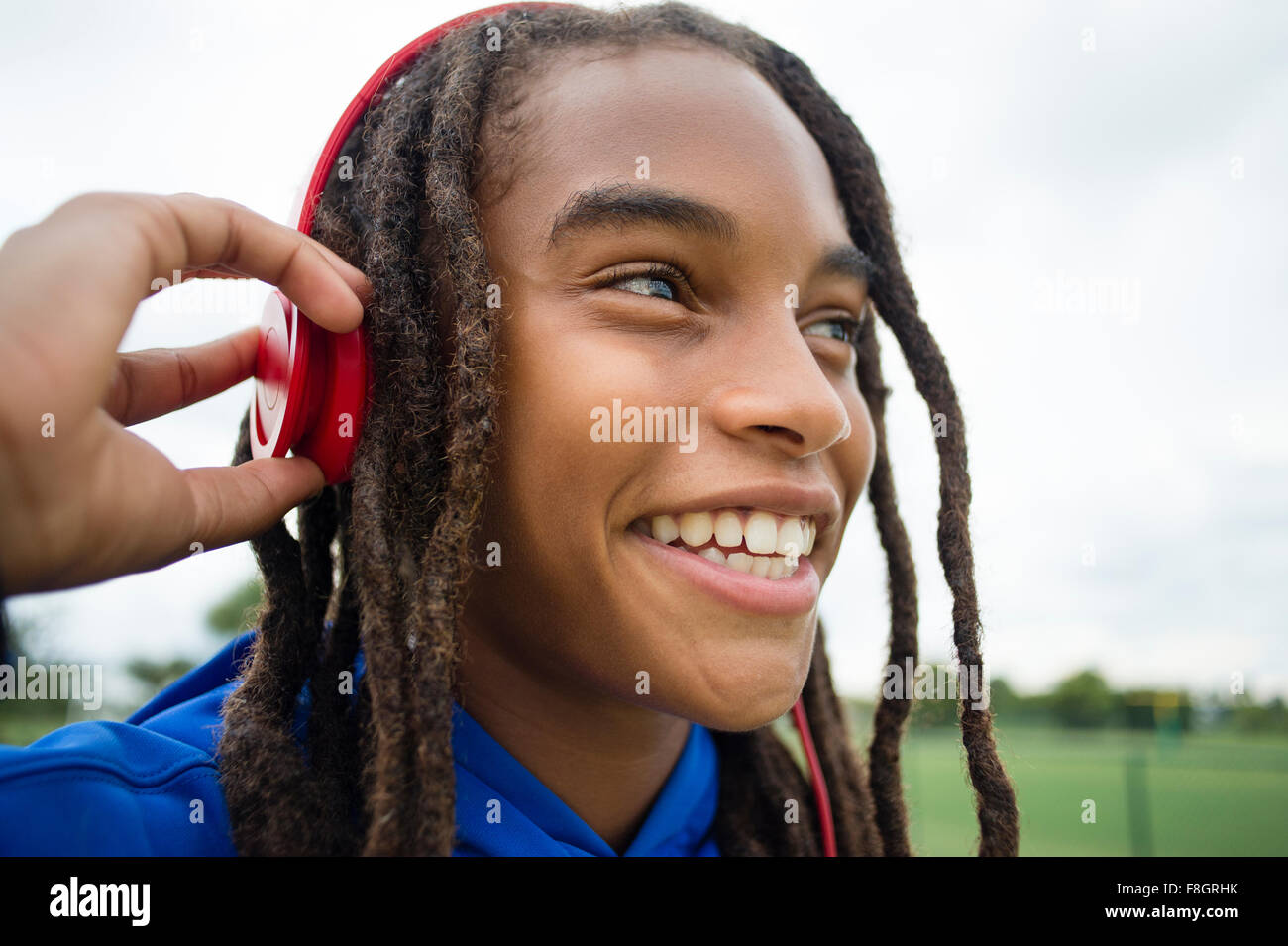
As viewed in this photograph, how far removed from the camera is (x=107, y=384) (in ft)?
4.25

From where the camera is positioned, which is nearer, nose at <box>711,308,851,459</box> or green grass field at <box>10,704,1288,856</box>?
nose at <box>711,308,851,459</box>

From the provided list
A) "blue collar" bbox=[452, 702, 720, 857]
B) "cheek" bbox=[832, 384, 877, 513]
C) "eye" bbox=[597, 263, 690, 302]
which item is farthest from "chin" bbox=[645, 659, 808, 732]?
"eye" bbox=[597, 263, 690, 302]

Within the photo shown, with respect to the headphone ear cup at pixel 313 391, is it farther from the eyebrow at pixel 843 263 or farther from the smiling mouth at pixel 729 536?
the eyebrow at pixel 843 263

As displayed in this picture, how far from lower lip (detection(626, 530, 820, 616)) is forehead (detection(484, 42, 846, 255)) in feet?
2.08

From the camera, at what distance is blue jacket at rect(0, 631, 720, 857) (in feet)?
4.53

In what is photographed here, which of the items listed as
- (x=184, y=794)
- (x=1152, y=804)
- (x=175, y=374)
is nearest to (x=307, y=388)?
(x=175, y=374)

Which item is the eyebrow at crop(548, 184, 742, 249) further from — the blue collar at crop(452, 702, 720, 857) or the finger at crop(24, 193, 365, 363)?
the blue collar at crop(452, 702, 720, 857)

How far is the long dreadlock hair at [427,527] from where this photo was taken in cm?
153

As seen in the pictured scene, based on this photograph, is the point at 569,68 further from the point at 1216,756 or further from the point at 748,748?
the point at 1216,756

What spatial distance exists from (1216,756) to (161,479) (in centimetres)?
1527

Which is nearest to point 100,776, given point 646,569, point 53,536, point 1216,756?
point 53,536

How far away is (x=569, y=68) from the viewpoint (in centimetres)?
191

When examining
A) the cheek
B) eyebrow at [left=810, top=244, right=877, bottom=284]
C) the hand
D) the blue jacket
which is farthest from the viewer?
the cheek

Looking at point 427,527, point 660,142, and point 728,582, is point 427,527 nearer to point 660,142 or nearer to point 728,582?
point 728,582
